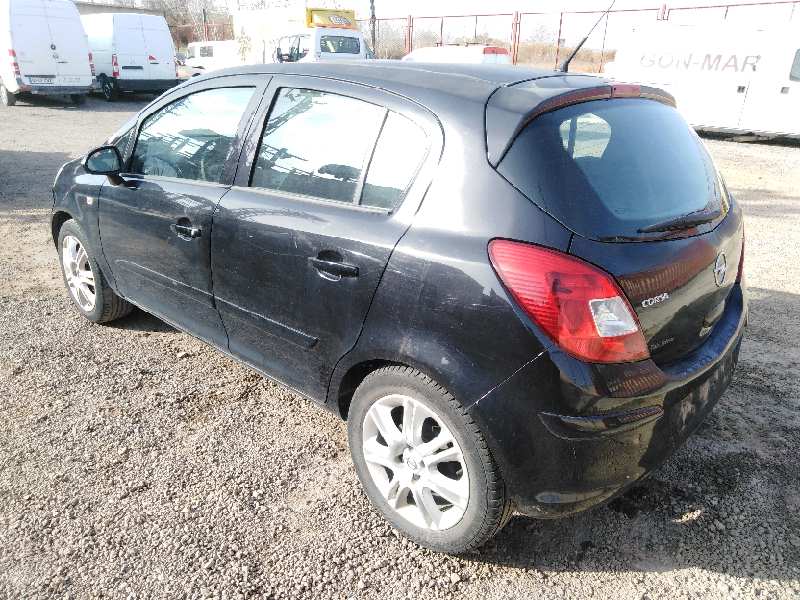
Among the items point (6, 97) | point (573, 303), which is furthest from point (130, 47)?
point (573, 303)

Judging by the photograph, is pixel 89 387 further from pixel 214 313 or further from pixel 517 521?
pixel 517 521

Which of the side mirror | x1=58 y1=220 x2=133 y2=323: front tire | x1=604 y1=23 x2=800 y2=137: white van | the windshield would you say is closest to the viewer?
the side mirror

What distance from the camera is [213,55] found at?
2880 cm

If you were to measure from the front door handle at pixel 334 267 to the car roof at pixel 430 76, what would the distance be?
0.67m

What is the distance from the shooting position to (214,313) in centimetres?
297

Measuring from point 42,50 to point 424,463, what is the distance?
17976mm

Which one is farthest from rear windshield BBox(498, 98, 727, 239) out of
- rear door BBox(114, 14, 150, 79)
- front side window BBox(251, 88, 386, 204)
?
rear door BBox(114, 14, 150, 79)

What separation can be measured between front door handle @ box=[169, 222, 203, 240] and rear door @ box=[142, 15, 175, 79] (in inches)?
726

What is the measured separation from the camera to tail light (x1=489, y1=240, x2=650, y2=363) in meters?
1.80

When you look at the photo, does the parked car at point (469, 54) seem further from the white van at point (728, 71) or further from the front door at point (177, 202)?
the front door at point (177, 202)

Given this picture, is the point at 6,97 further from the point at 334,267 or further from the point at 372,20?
the point at 334,267

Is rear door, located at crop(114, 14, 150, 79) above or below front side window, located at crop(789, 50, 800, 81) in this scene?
above

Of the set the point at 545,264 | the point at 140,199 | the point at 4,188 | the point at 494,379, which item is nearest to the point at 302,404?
the point at 140,199

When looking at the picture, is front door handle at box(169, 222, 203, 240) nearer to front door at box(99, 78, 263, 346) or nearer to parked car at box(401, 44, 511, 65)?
front door at box(99, 78, 263, 346)
